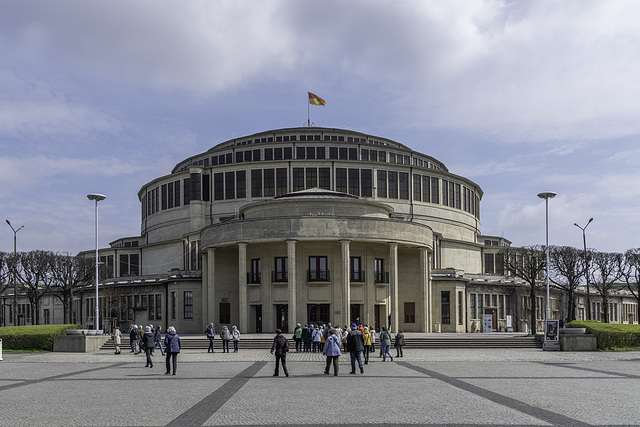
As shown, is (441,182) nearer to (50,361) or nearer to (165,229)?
(165,229)

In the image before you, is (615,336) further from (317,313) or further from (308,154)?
(308,154)

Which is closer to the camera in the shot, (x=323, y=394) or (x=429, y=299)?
(x=323, y=394)

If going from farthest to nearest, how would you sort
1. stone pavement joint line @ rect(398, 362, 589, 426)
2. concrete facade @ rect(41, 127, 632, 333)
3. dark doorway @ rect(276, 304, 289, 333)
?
dark doorway @ rect(276, 304, 289, 333)
concrete facade @ rect(41, 127, 632, 333)
stone pavement joint line @ rect(398, 362, 589, 426)

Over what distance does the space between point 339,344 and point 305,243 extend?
29810 mm

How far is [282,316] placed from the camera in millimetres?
53969

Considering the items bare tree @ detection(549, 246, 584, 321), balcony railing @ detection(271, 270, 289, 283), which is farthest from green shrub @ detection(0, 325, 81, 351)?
bare tree @ detection(549, 246, 584, 321)

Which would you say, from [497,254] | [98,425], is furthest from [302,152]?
[98,425]

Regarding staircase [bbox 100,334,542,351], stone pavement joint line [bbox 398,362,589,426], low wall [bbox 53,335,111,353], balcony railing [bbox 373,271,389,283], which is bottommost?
staircase [bbox 100,334,542,351]

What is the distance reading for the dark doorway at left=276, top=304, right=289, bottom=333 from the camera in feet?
177

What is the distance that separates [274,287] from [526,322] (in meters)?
34.4

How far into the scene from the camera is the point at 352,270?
178ft

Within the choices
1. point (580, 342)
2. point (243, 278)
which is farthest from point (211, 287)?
point (580, 342)

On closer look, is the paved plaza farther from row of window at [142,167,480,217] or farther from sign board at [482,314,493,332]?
row of window at [142,167,480,217]

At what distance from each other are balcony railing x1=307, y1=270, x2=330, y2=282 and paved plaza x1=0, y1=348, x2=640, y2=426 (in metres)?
22.2
